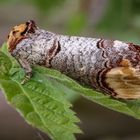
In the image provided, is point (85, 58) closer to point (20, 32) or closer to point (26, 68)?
point (26, 68)

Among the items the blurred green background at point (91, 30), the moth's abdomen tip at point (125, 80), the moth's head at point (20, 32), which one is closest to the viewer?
the moth's abdomen tip at point (125, 80)

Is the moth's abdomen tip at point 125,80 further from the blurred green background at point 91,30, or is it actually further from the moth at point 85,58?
the blurred green background at point 91,30

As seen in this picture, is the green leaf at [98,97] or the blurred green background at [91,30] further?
the blurred green background at [91,30]

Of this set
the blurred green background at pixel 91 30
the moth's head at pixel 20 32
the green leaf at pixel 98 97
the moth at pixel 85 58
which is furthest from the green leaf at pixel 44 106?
the blurred green background at pixel 91 30

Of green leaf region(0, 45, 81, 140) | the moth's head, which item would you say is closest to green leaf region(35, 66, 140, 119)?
green leaf region(0, 45, 81, 140)

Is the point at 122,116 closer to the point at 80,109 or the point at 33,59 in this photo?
the point at 80,109
